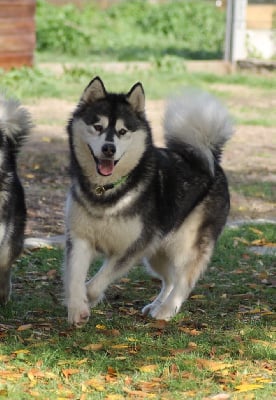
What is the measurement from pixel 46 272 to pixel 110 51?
15.3 meters

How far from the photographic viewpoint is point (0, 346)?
16.5ft

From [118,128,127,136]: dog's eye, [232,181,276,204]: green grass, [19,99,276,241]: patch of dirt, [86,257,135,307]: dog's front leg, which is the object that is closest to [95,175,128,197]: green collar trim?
[118,128,127,136]: dog's eye

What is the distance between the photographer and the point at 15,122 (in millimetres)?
6062

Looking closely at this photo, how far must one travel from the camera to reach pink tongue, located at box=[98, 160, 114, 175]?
18.1 feet

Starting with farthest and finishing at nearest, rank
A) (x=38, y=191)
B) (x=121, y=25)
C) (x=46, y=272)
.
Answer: (x=121, y=25), (x=38, y=191), (x=46, y=272)

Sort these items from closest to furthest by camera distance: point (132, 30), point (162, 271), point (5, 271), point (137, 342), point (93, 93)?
point (137, 342), point (93, 93), point (5, 271), point (162, 271), point (132, 30)

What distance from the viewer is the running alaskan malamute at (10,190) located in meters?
5.65

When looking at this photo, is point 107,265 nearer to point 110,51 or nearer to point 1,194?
point 1,194

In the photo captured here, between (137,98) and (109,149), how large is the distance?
0.53 meters

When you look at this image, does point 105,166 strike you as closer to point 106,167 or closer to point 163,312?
point 106,167

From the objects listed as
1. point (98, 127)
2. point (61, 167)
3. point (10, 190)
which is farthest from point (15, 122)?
point (61, 167)

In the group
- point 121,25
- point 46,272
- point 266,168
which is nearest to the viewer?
point 46,272

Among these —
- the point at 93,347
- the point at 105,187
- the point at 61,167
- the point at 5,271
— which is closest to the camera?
the point at 93,347

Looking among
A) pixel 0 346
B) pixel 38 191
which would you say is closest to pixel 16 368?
pixel 0 346
